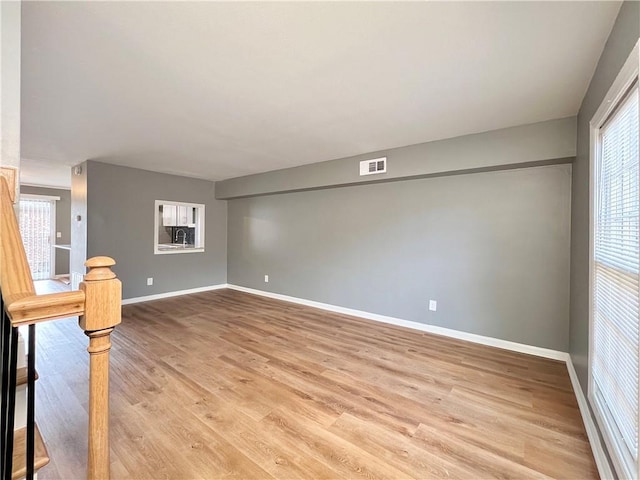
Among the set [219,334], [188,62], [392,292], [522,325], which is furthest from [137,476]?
[522,325]

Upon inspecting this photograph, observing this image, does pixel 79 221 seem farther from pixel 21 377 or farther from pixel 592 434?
pixel 592 434

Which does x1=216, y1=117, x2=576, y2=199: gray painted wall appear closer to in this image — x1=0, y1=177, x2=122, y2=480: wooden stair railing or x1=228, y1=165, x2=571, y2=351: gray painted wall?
x1=228, y1=165, x2=571, y2=351: gray painted wall

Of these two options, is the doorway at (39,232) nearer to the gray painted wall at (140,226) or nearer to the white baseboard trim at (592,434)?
the gray painted wall at (140,226)

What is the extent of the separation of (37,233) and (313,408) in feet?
28.0

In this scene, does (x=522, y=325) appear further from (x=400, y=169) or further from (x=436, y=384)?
(x=400, y=169)

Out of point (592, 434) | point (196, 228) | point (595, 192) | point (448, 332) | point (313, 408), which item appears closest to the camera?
point (592, 434)

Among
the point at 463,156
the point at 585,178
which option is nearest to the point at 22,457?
the point at 585,178

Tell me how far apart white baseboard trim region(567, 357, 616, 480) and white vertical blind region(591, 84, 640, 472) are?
0.19m

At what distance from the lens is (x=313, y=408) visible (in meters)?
2.00

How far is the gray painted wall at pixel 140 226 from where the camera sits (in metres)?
4.38

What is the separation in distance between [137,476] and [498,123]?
3.80 m

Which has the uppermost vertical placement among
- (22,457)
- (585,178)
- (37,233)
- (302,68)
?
(302,68)

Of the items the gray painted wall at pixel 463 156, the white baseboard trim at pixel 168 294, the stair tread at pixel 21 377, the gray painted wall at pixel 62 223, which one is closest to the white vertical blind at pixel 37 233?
the gray painted wall at pixel 62 223

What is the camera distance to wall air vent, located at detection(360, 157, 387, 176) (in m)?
3.61
